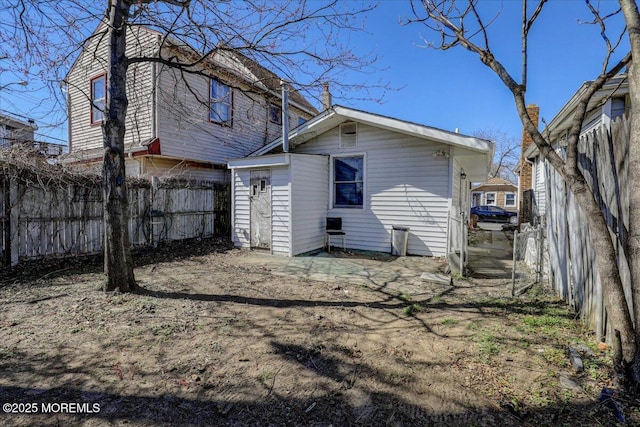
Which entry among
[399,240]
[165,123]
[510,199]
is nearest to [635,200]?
[399,240]

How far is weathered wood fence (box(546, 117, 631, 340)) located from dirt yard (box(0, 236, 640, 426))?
0.32m

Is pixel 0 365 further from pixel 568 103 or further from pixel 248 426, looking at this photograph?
pixel 568 103

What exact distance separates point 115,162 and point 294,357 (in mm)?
3716

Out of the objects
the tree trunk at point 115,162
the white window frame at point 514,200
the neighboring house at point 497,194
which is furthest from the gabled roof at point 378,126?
the white window frame at point 514,200

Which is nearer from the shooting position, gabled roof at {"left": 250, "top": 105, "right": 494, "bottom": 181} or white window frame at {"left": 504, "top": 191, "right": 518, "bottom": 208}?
gabled roof at {"left": 250, "top": 105, "right": 494, "bottom": 181}

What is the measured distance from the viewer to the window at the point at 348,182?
8617mm

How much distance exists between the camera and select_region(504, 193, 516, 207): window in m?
33.2

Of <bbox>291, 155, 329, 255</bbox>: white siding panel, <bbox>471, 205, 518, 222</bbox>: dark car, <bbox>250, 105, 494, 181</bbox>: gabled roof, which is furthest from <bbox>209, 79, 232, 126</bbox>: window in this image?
<bbox>471, 205, 518, 222</bbox>: dark car

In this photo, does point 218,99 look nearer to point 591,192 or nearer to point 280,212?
point 280,212

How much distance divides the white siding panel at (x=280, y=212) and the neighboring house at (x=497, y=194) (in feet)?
100.0

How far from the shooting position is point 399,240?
26.1 feet

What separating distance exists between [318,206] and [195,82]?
6.39 meters

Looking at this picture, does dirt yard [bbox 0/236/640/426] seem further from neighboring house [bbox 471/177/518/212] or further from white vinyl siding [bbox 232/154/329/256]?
neighboring house [bbox 471/177/518/212]

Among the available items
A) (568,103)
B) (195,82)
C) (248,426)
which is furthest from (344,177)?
(248,426)
